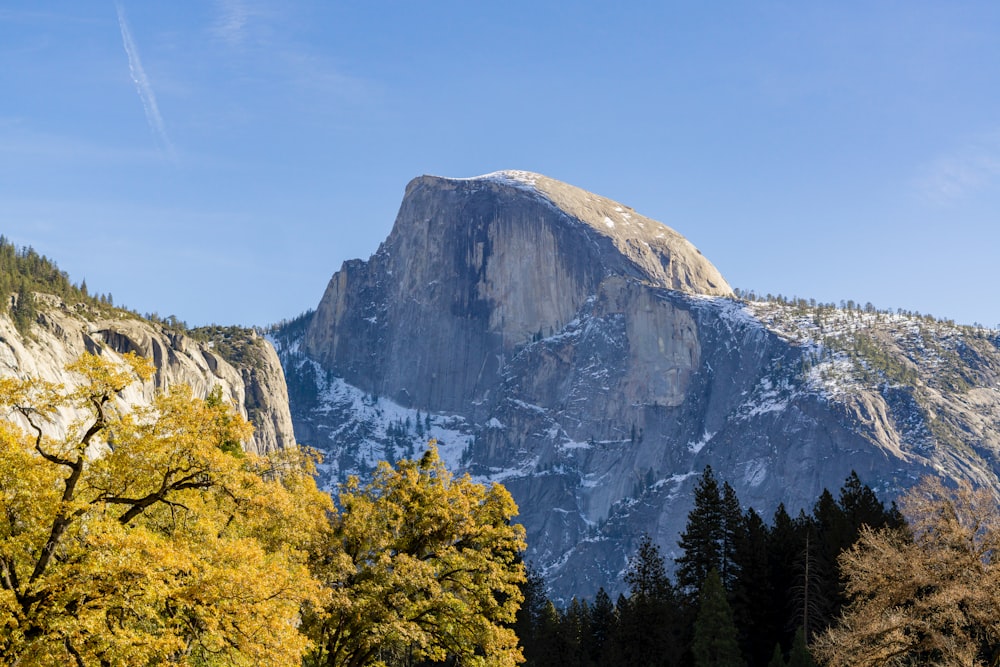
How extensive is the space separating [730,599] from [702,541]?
7.60 m

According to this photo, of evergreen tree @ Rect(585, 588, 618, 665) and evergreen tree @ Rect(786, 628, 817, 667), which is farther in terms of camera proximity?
evergreen tree @ Rect(585, 588, 618, 665)

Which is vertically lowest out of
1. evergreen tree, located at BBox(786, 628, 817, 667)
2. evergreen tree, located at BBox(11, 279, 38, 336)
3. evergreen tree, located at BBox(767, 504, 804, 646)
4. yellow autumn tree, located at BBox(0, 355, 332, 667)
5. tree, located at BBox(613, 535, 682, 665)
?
yellow autumn tree, located at BBox(0, 355, 332, 667)

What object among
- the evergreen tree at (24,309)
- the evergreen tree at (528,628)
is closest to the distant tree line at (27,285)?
the evergreen tree at (24,309)

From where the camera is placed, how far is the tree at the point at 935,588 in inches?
1056

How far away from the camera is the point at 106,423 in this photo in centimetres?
2333

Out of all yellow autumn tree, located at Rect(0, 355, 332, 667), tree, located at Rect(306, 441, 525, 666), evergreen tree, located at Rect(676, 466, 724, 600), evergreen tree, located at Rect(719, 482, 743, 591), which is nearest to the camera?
yellow autumn tree, located at Rect(0, 355, 332, 667)

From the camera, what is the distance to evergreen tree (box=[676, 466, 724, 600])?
86.2 metres

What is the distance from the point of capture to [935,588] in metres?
28.8

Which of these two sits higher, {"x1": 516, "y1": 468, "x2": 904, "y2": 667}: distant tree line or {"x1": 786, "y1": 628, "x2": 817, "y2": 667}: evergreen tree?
{"x1": 516, "y1": 468, "x2": 904, "y2": 667}: distant tree line

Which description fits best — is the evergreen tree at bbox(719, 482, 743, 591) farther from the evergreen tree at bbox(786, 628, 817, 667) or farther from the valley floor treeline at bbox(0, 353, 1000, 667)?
the valley floor treeline at bbox(0, 353, 1000, 667)

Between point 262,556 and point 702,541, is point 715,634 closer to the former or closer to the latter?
point 702,541

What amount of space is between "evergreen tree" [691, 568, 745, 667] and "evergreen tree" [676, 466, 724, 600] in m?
13.5

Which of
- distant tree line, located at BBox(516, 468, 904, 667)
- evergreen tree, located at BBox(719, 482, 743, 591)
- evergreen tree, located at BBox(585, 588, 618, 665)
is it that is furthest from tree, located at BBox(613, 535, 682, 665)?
evergreen tree, located at BBox(719, 482, 743, 591)

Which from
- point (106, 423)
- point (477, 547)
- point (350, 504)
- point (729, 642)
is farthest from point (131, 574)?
point (729, 642)
